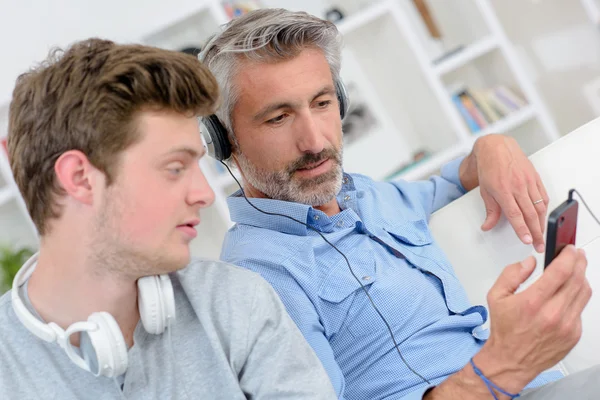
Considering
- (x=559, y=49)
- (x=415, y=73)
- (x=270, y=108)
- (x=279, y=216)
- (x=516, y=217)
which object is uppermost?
(x=270, y=108)

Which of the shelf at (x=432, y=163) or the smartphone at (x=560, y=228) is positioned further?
the shelf at (x=432, y=163)

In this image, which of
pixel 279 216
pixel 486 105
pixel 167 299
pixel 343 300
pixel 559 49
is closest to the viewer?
pixel 167 299

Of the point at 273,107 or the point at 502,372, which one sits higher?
the point at 273,107

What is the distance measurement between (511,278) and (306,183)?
568 mm

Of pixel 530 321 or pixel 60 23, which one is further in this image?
pixel 60 23

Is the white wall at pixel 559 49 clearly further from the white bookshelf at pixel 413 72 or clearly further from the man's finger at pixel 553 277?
the man's finger at pixel 553 277

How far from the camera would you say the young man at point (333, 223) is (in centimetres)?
142

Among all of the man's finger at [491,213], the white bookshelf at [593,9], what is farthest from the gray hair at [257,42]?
the white bookshelf at [593,9]

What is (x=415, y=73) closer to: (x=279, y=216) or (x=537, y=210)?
(x=537, y=210)

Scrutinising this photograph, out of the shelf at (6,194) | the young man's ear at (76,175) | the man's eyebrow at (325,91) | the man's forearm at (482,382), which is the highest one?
the shelf at (6,194)

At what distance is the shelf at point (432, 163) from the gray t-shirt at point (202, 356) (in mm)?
2007

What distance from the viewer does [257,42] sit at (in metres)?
1.54

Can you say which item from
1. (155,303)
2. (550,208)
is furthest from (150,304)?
(550,208)

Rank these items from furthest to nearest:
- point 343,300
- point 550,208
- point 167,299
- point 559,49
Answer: point 559,49 → point 550,208 → point 343,300 → point 167,299
